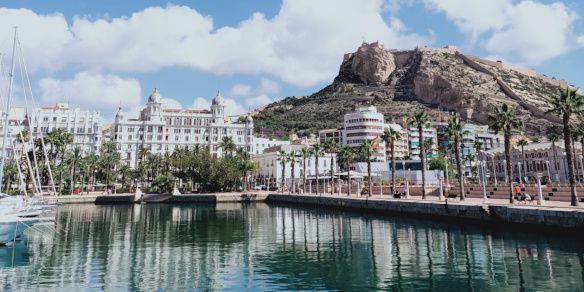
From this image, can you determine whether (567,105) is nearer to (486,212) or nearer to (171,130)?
(486,212)

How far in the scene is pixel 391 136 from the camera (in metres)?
78.9

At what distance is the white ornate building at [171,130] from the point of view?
146 m

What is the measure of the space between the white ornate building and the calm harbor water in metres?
103

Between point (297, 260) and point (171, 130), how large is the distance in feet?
421

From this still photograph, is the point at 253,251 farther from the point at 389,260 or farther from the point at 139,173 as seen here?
the point at 139,173

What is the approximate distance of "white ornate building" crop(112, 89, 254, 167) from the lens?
146 meters

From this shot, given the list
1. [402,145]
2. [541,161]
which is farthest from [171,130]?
[541,161]

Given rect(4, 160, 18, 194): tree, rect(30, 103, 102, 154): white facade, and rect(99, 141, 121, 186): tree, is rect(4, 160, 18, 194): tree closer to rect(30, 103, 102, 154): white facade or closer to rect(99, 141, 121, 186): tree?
rect(99, 141, 121, 186): tree

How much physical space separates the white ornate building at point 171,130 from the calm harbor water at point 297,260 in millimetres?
102590

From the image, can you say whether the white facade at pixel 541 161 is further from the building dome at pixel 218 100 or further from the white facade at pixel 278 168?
the building dome at pixel 218 100

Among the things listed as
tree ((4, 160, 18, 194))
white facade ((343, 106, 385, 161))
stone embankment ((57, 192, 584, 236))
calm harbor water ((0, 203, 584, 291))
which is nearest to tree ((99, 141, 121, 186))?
Result: tree ((4, 160, 18, 194))

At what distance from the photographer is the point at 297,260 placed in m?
28.9

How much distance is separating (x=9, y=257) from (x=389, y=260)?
2604 centimetres

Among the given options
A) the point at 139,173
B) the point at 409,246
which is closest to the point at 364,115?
the point at 139,173
